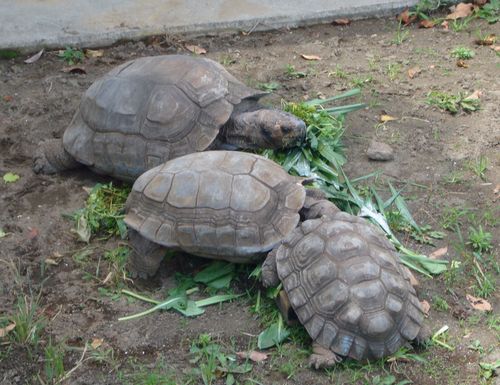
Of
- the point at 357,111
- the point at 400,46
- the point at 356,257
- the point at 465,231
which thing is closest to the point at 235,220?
the point at 356,257

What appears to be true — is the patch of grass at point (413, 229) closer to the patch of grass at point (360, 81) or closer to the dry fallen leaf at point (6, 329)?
the patch of grass at point (360, 81)

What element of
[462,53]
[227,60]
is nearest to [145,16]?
[227,60]

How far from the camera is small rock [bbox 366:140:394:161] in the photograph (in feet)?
18.5

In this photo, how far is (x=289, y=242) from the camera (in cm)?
436

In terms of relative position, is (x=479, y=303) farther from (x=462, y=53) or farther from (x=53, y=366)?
(x=462, y=53)

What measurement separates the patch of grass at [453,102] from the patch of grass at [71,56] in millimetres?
3079

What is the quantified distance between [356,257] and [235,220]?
0.74 metres

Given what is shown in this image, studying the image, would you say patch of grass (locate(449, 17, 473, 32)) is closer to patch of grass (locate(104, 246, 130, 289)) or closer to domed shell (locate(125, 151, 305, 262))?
domed shell (locate(125, 151, 305, 262))

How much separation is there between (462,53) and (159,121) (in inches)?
124

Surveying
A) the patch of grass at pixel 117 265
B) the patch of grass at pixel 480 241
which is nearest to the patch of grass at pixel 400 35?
the patch of grass at pixel 480 241

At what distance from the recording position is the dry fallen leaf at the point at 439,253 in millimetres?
4832

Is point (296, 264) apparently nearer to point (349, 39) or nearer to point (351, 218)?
point (351, 218)

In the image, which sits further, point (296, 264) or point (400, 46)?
point (400, 46)

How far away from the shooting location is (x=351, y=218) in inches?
176
